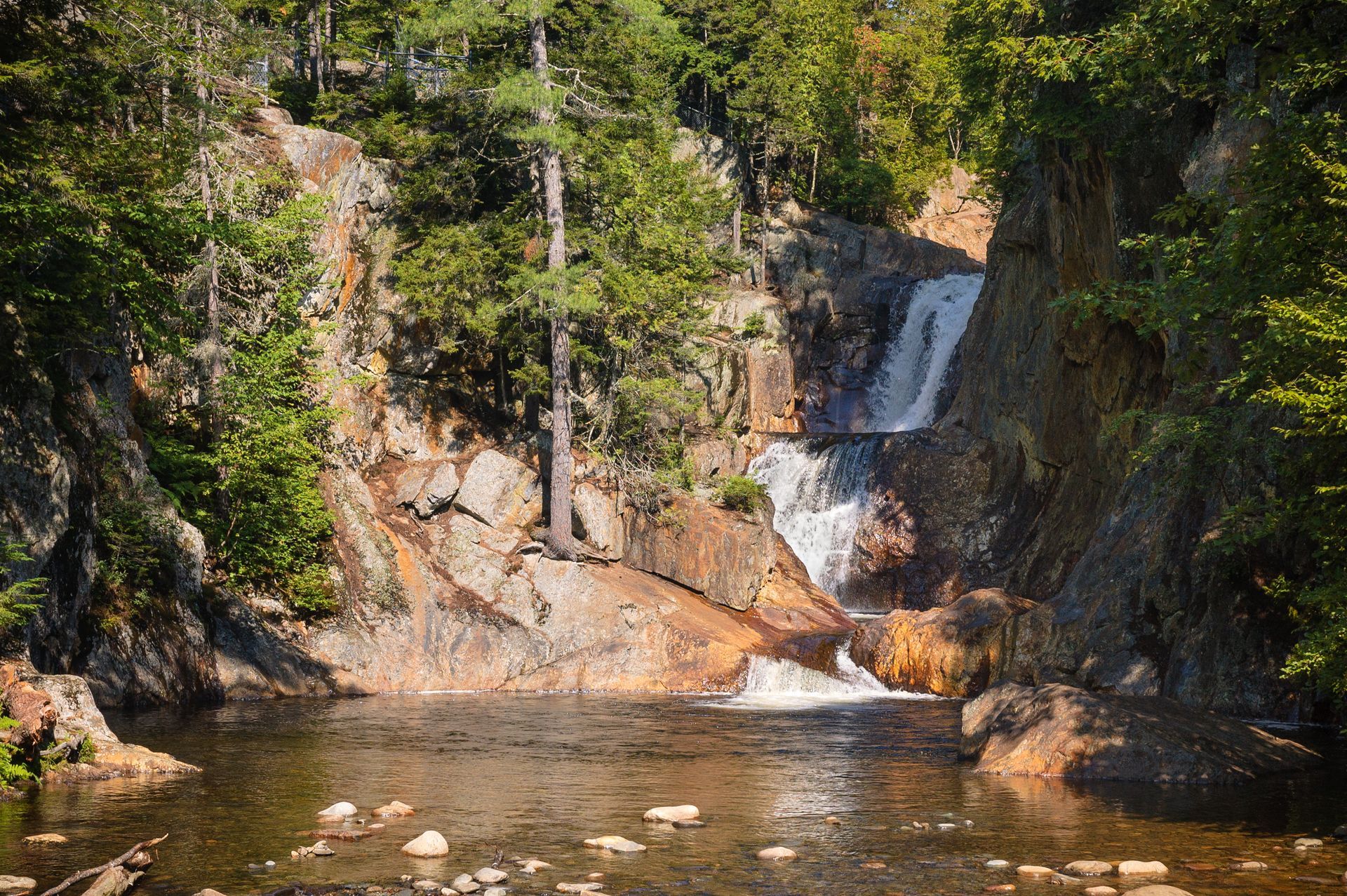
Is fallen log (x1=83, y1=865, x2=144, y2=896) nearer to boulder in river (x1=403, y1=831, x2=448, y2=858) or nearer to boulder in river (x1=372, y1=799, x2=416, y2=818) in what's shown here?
boulder in river (x1=403, y1=831, x2=448, y2=858)

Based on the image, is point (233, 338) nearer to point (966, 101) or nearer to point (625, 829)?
point (625, 829)

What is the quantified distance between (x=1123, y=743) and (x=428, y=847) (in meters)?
7.95

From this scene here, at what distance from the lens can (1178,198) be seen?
12.6 metres

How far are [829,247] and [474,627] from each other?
A: 86.0 feet

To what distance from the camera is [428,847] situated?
30.3 ft

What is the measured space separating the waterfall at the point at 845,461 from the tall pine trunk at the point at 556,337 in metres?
6.78

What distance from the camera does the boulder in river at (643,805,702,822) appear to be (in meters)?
10.8

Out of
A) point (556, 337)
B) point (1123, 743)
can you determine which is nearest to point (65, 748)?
point (1123, 743)

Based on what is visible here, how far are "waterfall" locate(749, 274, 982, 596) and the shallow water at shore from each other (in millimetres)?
13558

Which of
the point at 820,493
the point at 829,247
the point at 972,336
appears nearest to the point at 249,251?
the point at 820,493

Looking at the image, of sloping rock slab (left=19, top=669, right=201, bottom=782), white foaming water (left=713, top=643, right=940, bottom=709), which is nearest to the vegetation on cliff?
white foaming water (left=713, top=643, right=940, bottom=709)

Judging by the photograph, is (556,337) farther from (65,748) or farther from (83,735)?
(65,748)

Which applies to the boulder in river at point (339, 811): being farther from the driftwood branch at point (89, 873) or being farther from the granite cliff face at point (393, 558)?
the granite cliff face at point (393, 558)

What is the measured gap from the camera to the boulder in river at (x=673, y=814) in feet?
35.4
